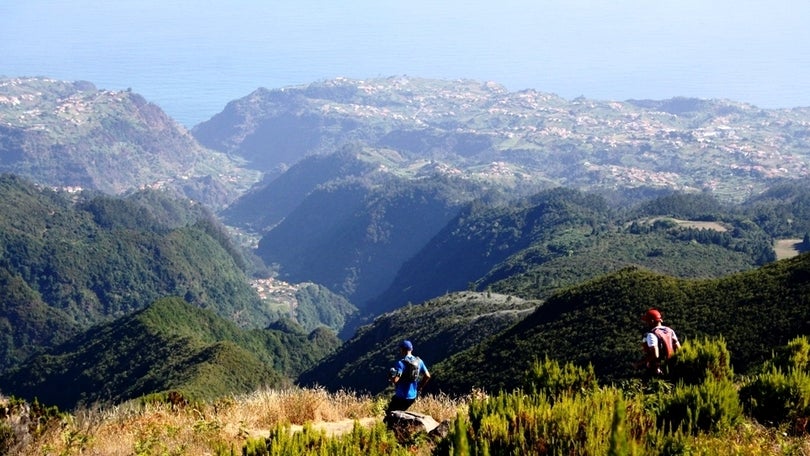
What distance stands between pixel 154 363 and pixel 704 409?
256 ft

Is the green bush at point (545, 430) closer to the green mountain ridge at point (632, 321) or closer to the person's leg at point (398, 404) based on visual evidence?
the person's leg at point (398, 404)

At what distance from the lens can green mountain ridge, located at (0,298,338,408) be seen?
7000 cm

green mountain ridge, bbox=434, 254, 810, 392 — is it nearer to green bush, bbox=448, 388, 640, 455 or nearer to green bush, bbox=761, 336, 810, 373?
green bush, bbox=761, 336, 810, 373

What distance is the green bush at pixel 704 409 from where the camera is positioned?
30.2 feet

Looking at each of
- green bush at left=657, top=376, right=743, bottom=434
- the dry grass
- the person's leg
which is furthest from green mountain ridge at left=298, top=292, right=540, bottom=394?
green bush at left=657, top=376, right=743, bottom=434

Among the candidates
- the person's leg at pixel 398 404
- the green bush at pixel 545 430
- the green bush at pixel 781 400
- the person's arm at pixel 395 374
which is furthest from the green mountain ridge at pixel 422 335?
the green bush at pixel 545 430

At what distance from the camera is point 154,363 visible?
79438mm

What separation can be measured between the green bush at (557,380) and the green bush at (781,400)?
2.40 meters

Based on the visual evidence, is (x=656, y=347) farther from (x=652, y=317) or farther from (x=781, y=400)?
(x=781, y=400)

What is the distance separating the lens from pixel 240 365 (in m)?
75.6

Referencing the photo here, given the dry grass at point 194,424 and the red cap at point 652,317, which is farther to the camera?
the red cap at point 652,317

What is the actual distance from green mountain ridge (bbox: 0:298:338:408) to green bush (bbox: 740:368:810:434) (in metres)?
50.6

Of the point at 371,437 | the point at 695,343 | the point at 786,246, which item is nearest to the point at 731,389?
the point at 695,343

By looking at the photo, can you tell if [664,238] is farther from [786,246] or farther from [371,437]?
[371,437]
